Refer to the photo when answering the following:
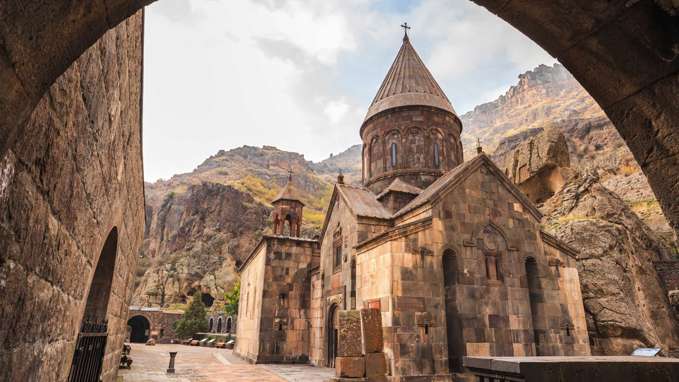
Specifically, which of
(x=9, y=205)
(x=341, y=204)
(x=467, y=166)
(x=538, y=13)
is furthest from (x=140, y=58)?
(x=341, y=204)

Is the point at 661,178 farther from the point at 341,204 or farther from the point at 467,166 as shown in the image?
the point at 341,204

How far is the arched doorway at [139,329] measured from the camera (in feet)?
106

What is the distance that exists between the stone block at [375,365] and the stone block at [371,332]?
0.10m

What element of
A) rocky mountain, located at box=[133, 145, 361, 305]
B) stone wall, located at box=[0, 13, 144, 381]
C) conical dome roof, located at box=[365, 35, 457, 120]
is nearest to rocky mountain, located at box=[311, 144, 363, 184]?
rocky mountain, located at box=[133, 145, 361, 305]

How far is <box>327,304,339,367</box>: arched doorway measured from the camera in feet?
42.4

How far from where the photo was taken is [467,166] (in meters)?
11.1

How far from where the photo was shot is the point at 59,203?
5.85ft

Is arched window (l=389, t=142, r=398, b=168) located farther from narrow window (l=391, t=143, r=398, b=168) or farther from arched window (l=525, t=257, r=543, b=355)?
arched window (l=525, t=257, r=543, b=355)

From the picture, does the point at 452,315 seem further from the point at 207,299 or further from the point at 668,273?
the point at 207,299

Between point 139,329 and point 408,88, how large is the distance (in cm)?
3054

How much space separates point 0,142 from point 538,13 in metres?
2.30

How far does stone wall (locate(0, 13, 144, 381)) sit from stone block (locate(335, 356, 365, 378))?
5.32m

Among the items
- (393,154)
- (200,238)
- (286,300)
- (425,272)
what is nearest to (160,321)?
(200,238)

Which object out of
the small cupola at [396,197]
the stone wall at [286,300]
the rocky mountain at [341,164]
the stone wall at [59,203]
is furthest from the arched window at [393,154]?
the rocky mountain at [341,164]
